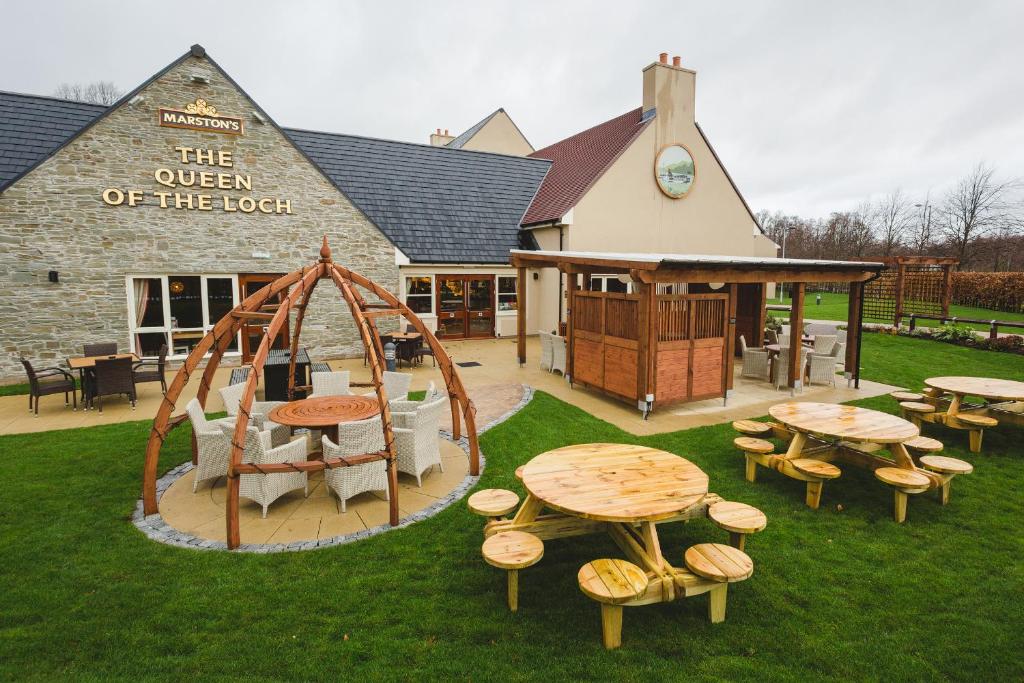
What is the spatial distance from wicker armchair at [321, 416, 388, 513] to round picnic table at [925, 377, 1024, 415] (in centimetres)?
885

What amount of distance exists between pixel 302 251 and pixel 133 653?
12.1 m

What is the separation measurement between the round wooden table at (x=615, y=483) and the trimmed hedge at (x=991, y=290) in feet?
102

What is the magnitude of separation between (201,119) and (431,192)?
24.2ft

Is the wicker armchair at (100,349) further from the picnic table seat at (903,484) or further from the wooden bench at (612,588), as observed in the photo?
the picnic table seat at (903,484)

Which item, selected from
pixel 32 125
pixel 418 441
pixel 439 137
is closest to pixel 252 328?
pixel 32 125

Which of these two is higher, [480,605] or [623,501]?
[623,501]

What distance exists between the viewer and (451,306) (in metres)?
17.6

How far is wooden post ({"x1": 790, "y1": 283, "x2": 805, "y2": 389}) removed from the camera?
11.0 metres

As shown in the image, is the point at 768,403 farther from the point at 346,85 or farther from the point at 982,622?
the point at 346,85

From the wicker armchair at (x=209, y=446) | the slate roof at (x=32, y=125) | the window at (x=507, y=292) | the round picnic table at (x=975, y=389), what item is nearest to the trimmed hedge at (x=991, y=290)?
the round picnic table at (x=975, y=389)

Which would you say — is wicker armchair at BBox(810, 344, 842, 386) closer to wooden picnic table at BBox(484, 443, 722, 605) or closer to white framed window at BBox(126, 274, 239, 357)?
wooden picnic table at BBox(484, 443, 722, 605)

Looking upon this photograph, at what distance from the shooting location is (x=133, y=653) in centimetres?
374

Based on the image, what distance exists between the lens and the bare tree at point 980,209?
1330 inches

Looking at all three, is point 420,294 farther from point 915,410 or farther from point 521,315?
point 915,410
